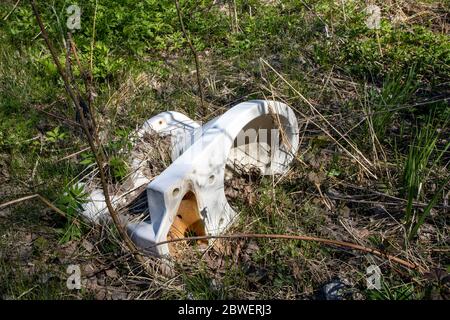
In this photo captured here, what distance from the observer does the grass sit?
8.33 ft

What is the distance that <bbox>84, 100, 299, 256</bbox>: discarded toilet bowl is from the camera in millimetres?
2449

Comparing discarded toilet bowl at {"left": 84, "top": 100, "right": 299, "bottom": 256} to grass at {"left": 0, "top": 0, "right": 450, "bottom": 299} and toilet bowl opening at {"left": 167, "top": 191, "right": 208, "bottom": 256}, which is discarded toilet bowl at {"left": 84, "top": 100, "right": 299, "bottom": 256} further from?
grass at {"left": 0, "top": 0, "right": 450, "bottom": 299}

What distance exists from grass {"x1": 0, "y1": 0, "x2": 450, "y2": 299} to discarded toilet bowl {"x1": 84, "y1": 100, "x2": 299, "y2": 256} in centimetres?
11

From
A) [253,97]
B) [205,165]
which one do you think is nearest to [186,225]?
[205,165]

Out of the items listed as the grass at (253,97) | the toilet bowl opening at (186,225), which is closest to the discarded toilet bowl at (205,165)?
the toilet bowl opening at (186,225)

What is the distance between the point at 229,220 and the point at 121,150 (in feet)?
2.55

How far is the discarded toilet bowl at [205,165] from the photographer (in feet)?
8.04

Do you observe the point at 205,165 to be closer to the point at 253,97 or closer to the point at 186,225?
the point at 186,225

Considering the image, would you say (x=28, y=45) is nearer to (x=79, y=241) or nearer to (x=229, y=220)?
(x=79, y=241)

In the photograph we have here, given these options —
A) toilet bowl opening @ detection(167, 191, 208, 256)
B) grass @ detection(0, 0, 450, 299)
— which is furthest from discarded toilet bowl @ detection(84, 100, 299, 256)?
grass @ detection(0, 0, 450, 299)

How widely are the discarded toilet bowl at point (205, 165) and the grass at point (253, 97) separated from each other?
0.11m

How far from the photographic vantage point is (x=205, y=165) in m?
2.53

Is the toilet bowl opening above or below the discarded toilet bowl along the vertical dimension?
below

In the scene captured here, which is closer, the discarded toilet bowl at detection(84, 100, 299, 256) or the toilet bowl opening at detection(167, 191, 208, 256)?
the discarded toilet bowl at detection(84, 100, 299, 256)
